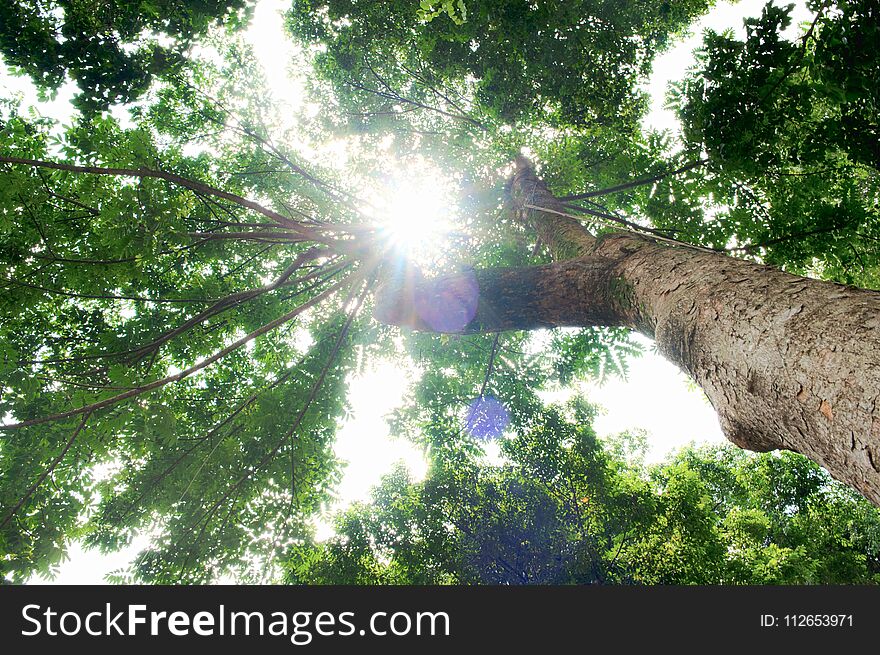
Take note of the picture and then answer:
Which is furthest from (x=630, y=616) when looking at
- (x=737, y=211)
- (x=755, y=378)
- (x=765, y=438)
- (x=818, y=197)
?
(x=818, y=197)

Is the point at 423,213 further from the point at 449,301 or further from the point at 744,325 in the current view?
the point at 744,325

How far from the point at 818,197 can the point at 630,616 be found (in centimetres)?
444

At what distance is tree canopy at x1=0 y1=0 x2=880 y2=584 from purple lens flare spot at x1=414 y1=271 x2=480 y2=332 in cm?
6

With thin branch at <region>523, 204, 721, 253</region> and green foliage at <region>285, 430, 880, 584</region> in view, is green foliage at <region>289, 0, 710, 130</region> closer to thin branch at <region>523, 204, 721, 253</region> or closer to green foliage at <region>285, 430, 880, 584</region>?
thin branch at <region>523, 204, 721, 253</region>

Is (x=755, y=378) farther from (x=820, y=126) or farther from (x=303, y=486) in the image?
(x=303, y=486)

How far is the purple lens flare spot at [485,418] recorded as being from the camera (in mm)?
7047

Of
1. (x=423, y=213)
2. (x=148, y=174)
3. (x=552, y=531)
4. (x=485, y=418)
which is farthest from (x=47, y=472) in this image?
(x=552, y=531)

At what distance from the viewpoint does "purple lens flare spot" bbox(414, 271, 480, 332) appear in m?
3.49

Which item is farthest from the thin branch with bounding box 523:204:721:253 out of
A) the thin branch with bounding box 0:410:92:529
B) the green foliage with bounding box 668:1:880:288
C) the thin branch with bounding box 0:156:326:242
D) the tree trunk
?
the thin branch with bounding box 0:410:92:529

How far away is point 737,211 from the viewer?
14.2 feet

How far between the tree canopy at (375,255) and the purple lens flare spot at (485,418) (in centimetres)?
4

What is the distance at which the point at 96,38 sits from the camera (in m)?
4.04

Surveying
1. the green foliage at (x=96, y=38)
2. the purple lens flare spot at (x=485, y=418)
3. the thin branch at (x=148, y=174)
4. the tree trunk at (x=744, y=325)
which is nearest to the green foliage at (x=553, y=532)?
the purple lens flare spot at (x=485, y=418)

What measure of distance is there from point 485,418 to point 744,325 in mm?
5694
